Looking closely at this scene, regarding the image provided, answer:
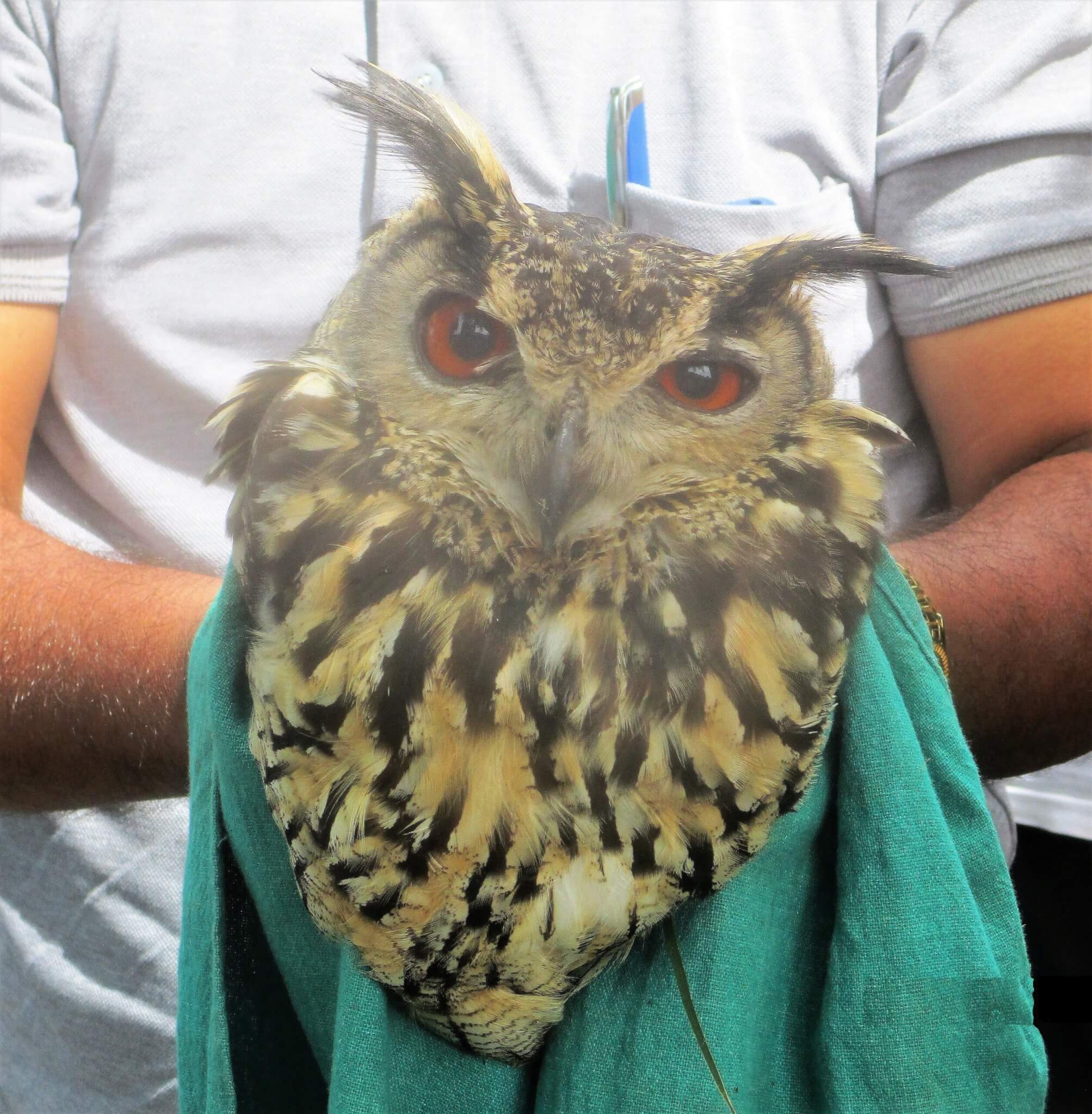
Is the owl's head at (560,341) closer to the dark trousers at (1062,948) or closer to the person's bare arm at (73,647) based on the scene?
the person's bare arm at (73,647)

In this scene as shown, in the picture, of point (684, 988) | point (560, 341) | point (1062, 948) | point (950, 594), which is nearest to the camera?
point (560, 341)

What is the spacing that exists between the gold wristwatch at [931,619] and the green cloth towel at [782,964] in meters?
0.02

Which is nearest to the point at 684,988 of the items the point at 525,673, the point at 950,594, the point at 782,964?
the point at 782,964

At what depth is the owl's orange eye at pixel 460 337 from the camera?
359 mm

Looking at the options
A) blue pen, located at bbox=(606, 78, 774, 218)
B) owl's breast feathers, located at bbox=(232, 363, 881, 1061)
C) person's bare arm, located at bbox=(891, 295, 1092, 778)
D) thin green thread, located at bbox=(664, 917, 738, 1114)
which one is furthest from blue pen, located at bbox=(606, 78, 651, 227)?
thin green thread, located at bbox=(664, 917, 738, 1114)

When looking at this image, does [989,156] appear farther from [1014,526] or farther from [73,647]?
[73,647]

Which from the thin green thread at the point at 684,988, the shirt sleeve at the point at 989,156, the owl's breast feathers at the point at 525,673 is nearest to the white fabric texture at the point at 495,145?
the shirt sleeve at the point at 989,156

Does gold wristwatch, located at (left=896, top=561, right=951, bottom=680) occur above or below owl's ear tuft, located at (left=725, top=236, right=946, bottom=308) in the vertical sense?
below

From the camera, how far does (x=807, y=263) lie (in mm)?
381

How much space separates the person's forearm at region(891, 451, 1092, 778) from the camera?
0.59 meters

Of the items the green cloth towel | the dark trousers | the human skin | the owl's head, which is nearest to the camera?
the owl's head

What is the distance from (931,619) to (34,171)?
73 centimetres

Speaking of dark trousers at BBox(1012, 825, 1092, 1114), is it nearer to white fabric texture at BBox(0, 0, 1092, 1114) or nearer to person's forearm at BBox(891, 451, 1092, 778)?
person's forearm at BBox(891, 451, 1092, 778)

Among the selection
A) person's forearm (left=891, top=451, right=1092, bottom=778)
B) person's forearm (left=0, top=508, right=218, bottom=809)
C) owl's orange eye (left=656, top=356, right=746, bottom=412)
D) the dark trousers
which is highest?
owl's orange eye (left=656, top=356, right=746, bottom=412)
